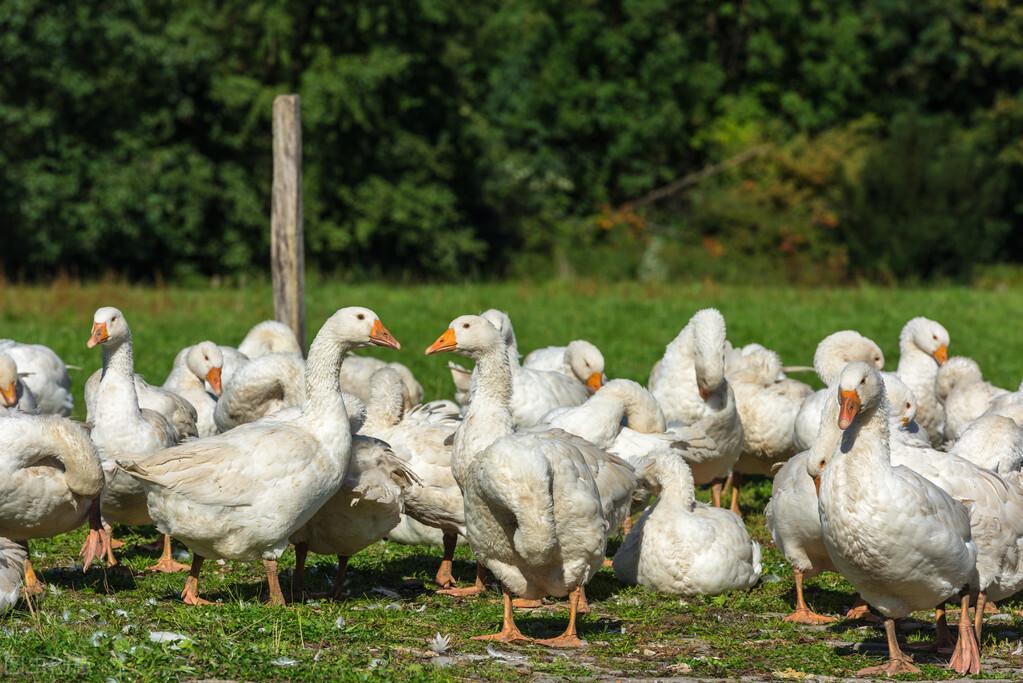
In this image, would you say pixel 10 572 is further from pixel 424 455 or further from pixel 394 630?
pixel 424 455

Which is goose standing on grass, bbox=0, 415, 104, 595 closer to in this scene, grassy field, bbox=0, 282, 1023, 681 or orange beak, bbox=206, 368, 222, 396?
grassy field, bbox=0, 282, 1023, 681

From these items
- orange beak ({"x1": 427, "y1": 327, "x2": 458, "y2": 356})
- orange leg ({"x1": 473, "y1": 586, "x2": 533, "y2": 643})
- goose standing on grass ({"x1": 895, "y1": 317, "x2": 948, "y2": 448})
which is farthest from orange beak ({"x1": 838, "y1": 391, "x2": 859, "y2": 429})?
goose standing on grass ({"x1": 895, "y1": 317, "x2": 948, "y2": 448})

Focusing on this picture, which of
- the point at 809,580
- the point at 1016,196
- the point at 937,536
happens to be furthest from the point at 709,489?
the point at 1016,196

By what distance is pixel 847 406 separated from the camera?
727cm

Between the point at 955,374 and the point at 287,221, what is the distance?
24.1ft

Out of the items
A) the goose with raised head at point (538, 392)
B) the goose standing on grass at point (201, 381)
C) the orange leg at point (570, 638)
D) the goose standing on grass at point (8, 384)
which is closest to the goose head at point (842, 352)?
the goose with raised head at point (538, 392)

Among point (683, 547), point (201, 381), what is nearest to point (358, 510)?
point (683, 547)

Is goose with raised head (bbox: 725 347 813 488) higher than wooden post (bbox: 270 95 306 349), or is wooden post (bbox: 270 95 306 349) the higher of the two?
wooden post (bbox: 270 95 306 349)

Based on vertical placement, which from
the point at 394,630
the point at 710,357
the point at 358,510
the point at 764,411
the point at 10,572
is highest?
the point at 710,357

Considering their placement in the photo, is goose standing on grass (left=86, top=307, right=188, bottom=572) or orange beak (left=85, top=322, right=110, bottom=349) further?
orange beak (left=85, top=322, right=110, bottom=349)

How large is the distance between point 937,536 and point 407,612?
327 cm

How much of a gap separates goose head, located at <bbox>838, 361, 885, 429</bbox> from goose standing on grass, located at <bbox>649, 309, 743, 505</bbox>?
3.81m

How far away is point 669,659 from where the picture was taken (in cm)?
766

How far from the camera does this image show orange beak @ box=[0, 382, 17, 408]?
10266mm
